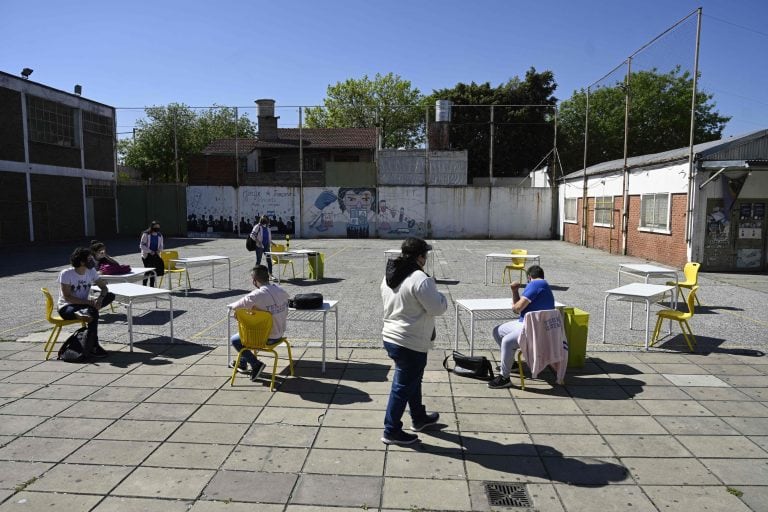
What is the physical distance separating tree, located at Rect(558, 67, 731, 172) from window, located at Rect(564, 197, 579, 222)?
14.5 m

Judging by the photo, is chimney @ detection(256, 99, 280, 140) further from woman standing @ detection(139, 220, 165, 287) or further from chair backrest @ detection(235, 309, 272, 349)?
chair backrest @ detection(235, 309, 272, 349)

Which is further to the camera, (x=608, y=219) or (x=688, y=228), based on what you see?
(x=608, y=219)

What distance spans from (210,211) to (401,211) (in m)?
11.0

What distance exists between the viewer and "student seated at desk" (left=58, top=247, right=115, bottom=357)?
6.93 meters

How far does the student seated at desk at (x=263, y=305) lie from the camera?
19.6 feet

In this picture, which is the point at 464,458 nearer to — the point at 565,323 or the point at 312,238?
the point at 565,323

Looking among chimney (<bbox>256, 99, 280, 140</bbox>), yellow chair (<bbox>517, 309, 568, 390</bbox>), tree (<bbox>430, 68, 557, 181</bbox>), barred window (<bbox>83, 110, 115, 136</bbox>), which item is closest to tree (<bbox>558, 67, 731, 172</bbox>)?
tree (<bbox>430, 68, 557, 181</bbox>)

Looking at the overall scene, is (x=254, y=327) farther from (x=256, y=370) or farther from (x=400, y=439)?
(x=400, y=439)

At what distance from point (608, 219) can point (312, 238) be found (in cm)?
1541

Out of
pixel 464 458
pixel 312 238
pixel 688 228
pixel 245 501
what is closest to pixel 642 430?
pixel 464 458

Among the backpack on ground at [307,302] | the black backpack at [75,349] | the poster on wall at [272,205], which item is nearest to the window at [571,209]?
the poster on wall at [272,205]

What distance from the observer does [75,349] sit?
680cm

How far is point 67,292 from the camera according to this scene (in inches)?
280

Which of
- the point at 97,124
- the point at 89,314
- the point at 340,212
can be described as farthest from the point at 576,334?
the point at 97,124
